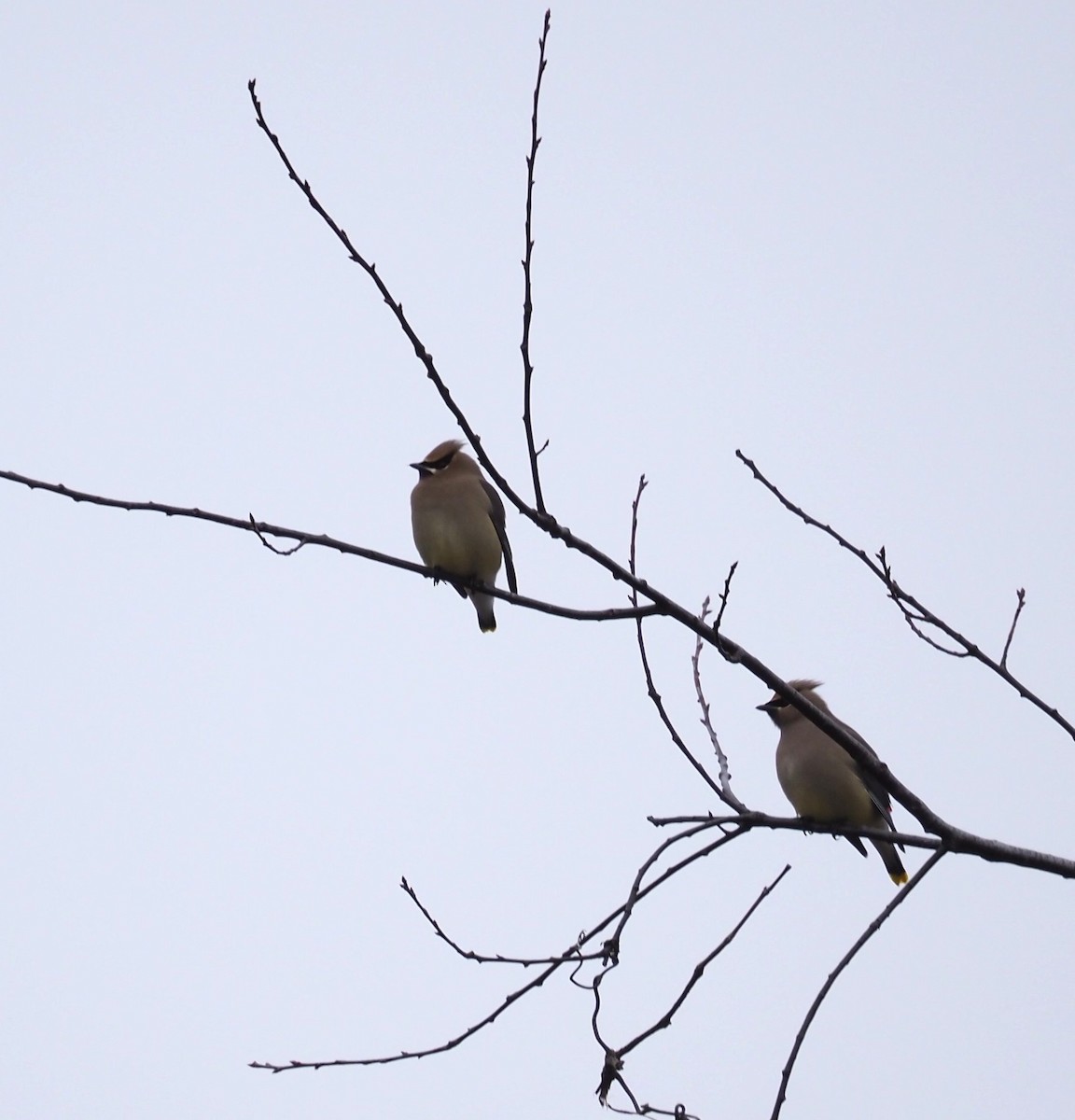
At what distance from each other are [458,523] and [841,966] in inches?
121

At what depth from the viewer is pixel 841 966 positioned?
7.57 feet

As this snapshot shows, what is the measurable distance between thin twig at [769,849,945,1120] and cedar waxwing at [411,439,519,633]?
276 centimetres

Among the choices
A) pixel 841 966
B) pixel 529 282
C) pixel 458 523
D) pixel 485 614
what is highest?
pixel 485 614

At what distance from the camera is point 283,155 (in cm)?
244

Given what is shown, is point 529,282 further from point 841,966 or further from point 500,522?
point 500,522

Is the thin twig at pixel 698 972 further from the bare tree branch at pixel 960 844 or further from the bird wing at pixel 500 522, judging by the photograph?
the bird wing at pixel 500 522

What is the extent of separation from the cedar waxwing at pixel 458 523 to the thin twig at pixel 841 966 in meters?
2.76

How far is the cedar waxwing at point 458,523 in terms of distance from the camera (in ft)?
17.0

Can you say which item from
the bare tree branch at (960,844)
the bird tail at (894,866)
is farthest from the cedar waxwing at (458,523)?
the bare tree branch at (960,844)

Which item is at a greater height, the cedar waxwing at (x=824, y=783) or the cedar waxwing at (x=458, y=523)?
the cedar waxwing at (x=458, y=523)

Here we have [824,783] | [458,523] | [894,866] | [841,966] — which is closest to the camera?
[841,966]

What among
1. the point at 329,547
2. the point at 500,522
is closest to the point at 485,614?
the point at 500,522

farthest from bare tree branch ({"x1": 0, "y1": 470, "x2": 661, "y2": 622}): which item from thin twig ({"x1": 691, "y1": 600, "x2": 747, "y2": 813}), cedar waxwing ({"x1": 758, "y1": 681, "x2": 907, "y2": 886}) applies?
cedar waxwing ({"x1": 758, "y1": 681, "x2": 907, "y2": 886})

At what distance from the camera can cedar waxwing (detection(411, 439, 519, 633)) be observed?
204 inches
